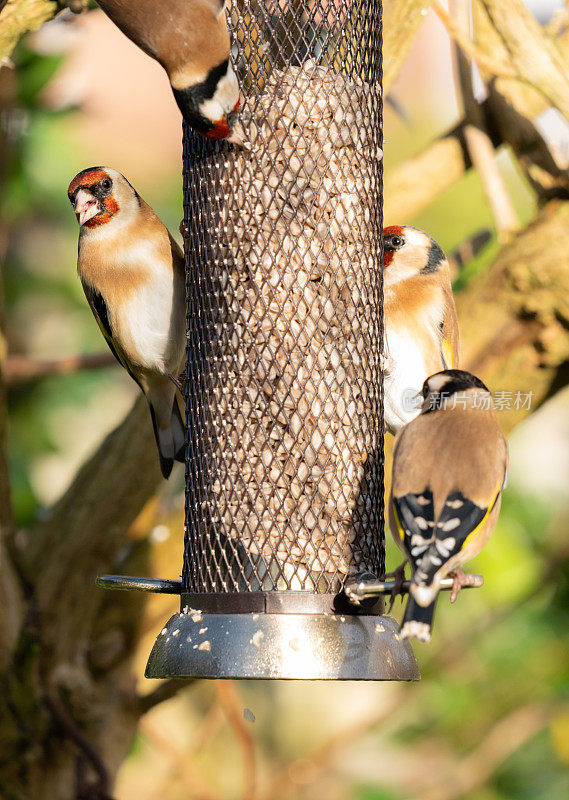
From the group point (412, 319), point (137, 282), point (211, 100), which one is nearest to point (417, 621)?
point (412, 319)

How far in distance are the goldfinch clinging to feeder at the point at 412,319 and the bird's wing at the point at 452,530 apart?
73 centimetres

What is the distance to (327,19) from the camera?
318 cm

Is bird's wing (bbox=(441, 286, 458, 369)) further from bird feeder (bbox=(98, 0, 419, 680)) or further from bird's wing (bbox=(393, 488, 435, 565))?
bird's wing (bbox=(393, 488, 435, 565))

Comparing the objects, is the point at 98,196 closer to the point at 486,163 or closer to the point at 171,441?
the point at 171,441

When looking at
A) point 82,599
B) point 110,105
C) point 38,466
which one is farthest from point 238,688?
point 110,105

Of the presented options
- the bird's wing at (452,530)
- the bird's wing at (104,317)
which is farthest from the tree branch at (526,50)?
the bird's wing at (452,530)

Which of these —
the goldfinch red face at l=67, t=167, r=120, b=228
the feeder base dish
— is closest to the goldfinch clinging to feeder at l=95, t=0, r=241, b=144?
the goldfinch red face at l=67, t=167, r=120, b=228

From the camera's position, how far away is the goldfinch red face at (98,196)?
3.58 m

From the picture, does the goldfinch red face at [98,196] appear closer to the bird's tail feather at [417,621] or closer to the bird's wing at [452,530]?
the bird's wing at [452,530]

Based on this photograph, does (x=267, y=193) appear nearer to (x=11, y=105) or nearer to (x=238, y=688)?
(x=11, y=105)

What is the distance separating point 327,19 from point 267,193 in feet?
1.76

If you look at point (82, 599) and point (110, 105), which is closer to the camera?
point (82, 599)

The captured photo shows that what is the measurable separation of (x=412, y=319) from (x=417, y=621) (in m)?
1.32

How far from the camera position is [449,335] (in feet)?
12.4
